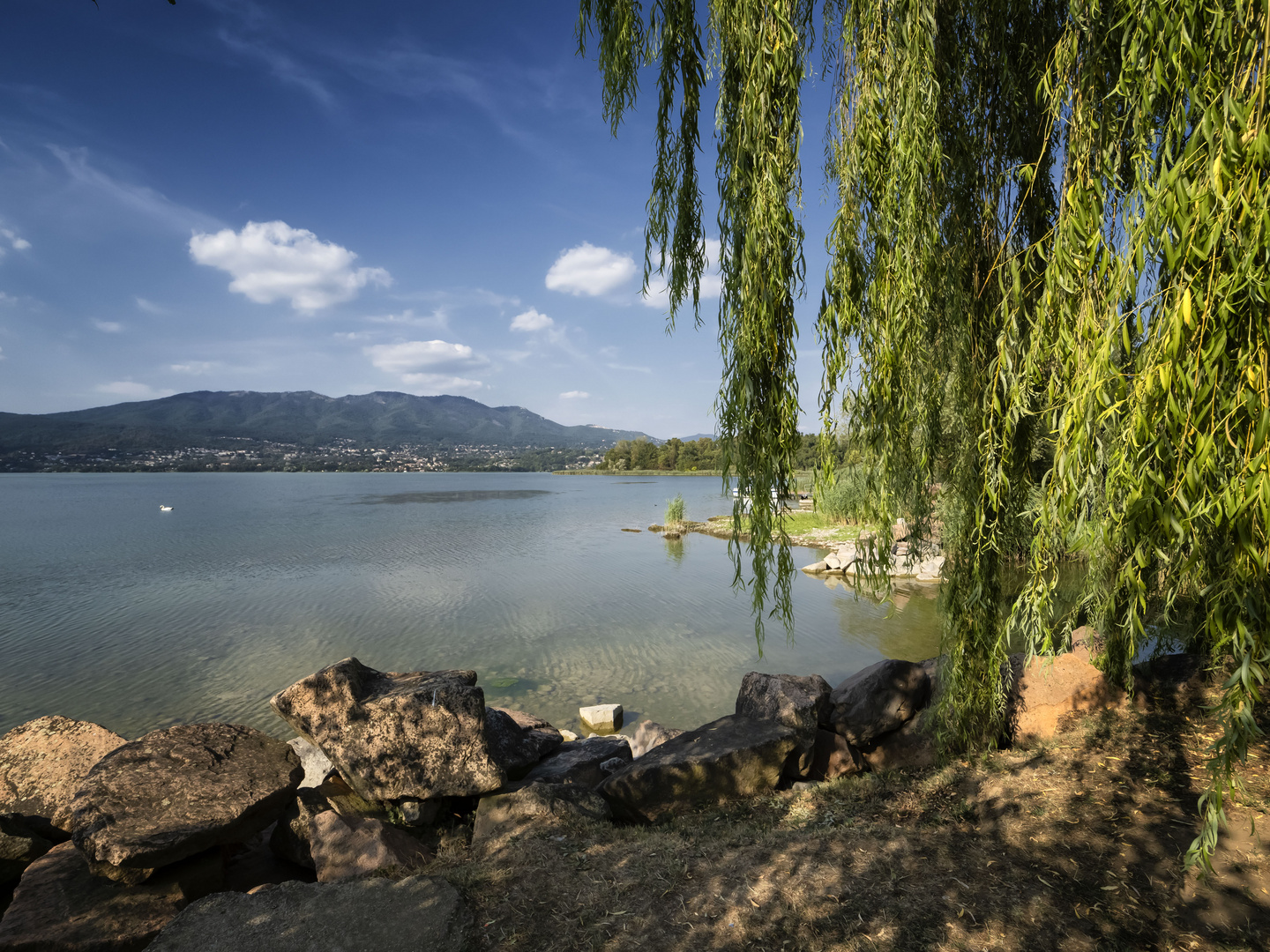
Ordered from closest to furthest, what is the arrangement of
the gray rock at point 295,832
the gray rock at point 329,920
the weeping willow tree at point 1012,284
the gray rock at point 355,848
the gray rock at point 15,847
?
the weeping willow tree at point 1012,284, the gray rock at point 329,920, the gray rock at point 355,848, the gray rock at point 15,847, the gray rock at point 295,832

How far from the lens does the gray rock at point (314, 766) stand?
7208 millimetres

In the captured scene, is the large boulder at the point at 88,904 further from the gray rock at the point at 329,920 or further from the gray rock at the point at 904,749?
the gray rock at the point at 904,749

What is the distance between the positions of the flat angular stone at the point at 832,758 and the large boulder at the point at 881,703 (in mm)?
185

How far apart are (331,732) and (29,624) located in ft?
49.0

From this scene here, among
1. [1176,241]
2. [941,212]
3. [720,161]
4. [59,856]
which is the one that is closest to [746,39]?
[720,161]

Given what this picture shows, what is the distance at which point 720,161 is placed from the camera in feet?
13.9

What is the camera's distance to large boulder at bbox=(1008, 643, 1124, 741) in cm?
585

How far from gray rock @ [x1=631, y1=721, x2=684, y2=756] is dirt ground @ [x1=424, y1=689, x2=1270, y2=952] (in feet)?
9.74

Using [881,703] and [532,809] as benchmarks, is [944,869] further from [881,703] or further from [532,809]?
[532,809]

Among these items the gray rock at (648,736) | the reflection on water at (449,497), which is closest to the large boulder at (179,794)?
the gray rock at (648,736)

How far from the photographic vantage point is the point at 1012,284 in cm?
370

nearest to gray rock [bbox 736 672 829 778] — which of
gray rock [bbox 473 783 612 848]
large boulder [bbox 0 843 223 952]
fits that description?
gray rock [bbox 473 783 612 848]

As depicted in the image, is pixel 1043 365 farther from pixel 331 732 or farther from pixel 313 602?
pixel 313 602

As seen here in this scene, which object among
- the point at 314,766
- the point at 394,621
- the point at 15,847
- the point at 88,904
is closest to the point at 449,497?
the point at 394,621
